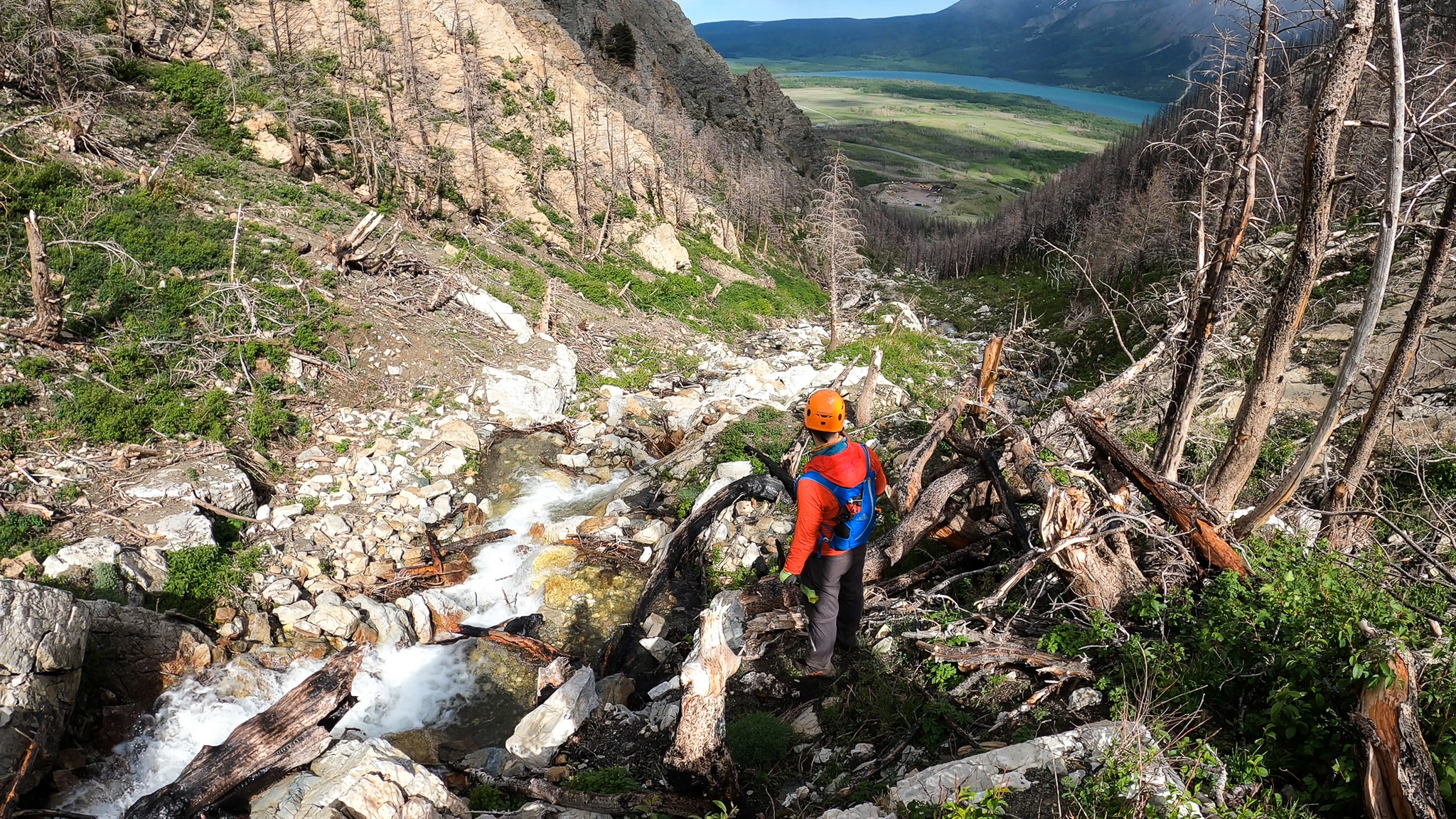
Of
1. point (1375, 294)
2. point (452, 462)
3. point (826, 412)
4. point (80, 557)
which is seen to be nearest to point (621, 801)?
point (826, 412)

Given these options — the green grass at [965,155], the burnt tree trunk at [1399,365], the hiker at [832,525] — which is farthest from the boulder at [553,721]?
the green grass at [965,155]

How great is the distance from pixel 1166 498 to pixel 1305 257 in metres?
2.19

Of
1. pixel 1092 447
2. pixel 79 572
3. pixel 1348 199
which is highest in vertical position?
pixel 1348 199

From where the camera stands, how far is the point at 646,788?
206 inches

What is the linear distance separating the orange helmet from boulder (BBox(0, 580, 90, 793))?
6.53 metres

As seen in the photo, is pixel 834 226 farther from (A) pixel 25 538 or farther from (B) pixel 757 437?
(A) pixel 25 538

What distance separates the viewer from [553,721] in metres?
6.32

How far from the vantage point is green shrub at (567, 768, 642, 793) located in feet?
17.5

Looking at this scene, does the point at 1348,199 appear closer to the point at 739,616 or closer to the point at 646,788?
the point at 739,616

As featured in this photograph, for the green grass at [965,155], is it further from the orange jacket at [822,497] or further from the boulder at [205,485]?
the orange jacket at [822,497]

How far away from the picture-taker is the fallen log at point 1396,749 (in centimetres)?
322

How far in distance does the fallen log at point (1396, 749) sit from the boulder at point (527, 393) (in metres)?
12.1

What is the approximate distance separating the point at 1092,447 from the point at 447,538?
335 inches

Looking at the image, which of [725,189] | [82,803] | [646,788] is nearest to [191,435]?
[82,803]
